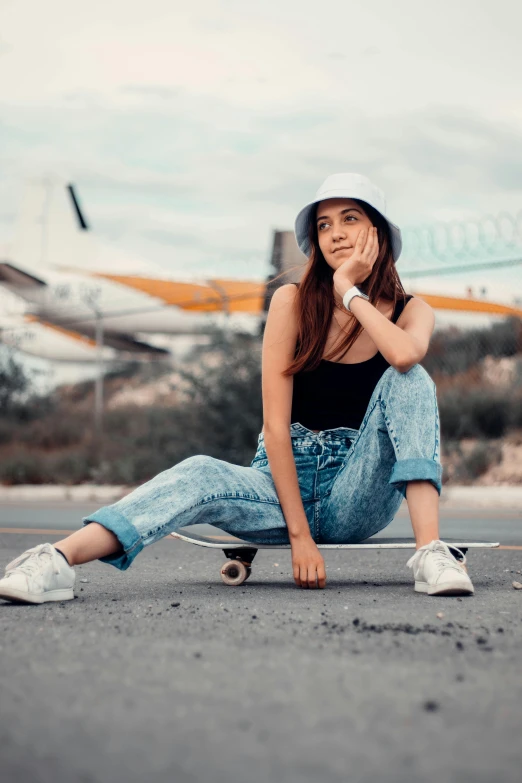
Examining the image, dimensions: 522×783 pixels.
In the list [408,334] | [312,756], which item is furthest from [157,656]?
[408,334]

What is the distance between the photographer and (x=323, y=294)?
3.84 m

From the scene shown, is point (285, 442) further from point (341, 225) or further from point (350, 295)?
point (341, 225)

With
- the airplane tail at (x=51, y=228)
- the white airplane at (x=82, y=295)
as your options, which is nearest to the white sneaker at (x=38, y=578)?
the white airplane at (x=82, y=295)

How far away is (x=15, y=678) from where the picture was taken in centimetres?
Answer: 216

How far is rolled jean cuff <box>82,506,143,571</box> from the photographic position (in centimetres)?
326

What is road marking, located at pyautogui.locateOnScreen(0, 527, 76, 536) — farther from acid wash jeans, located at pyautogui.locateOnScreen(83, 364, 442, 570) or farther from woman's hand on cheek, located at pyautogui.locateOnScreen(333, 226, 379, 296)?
woman's hand on cheek, located at pyautogui.locateOnScreen(333, 226, 379, 296)

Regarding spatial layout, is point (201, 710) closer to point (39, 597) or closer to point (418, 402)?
point (39, 597)

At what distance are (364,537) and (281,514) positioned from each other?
0.39 m

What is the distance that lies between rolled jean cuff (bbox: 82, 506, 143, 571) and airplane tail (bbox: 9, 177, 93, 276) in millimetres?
28069

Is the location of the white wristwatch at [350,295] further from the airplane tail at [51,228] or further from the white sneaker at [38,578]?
the airplane tail at [51,228]

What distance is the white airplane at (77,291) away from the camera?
25266 mm

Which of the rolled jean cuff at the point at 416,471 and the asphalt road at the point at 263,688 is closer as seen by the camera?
the asphalt road at the point at 263,688

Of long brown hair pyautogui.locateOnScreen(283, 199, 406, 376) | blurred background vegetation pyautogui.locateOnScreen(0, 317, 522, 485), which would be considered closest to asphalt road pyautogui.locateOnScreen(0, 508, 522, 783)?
long brown hair pyautogui.locateOnScreen(283, 199, 406, 376)

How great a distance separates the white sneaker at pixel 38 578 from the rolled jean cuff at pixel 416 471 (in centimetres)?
111
